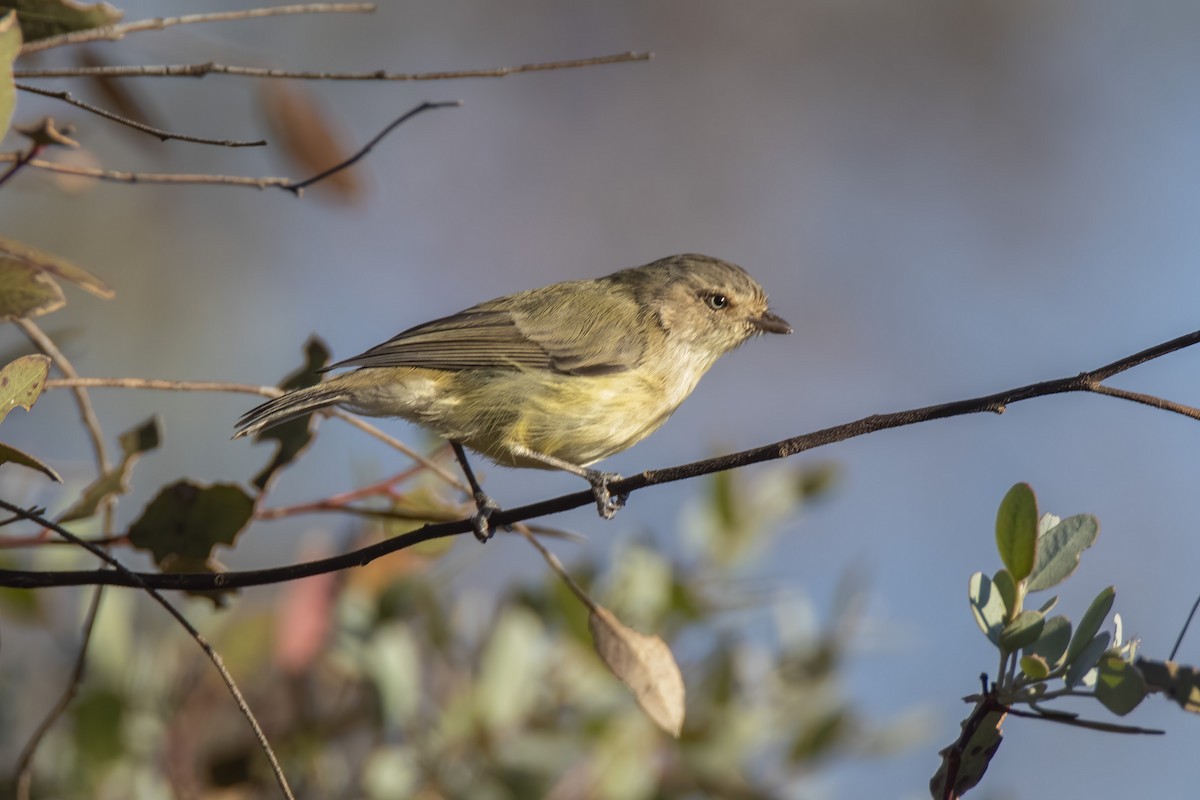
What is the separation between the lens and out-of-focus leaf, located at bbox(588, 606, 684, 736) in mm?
2076

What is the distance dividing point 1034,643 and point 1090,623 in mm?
72

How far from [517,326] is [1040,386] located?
2.47 m

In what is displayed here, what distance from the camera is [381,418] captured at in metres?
3.36

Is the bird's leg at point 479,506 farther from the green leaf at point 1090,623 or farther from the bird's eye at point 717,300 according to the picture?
the bird's eye at point 717,300

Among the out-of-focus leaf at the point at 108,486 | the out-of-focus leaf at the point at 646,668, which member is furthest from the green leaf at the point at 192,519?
the out-of-focus leaf at the point at 646,668

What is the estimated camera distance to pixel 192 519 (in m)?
1.98

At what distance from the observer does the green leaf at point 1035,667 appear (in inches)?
53.2

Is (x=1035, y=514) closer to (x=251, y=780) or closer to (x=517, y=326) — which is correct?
(x=251, y=780)

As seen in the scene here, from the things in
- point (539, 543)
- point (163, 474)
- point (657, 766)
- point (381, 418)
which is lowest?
point (657, 766)

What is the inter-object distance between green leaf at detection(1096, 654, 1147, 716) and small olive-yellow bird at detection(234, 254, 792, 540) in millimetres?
1612

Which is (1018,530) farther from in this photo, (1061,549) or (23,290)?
(23,290)

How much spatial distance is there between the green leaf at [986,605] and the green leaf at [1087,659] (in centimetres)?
10

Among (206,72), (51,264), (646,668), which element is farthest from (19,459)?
(646,668)

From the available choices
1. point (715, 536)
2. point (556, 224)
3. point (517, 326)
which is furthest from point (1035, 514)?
point (556, 224)
